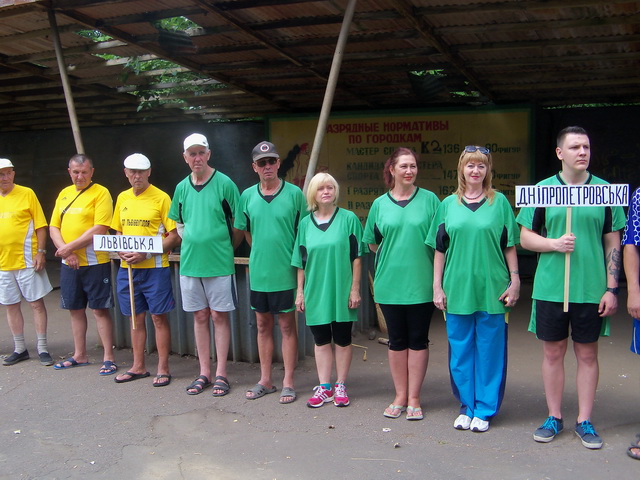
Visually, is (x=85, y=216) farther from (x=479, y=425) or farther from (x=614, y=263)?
(x=614, y=263)

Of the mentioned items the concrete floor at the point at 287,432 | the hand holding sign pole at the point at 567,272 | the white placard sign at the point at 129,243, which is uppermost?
the white placard sign at the point at 129,243

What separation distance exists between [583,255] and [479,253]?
0.61m

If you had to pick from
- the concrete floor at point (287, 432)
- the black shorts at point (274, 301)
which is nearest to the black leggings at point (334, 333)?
the black shorts at point (274, 301)

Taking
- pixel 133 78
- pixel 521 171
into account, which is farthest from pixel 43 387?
pixel 521 171

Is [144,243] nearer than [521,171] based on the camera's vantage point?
Yes

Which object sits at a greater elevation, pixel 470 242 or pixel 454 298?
pixel 470 242

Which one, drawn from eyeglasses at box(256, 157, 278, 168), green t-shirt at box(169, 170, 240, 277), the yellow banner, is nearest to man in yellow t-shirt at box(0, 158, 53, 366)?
green t-shirt at box(169, 170, 240, 277)

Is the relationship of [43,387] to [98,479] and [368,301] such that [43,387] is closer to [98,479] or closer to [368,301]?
[98,479]

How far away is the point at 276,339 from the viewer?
5.61 meters

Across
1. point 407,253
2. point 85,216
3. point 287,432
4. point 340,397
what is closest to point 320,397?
point 340,397

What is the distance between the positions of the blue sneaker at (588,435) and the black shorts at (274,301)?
2.10 m

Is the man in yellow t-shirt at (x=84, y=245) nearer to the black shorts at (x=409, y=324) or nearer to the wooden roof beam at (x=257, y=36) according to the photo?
the wooden roof beam at (x=257, y=36)

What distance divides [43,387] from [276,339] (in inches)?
79.0

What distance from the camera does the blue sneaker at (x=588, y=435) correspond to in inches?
145
